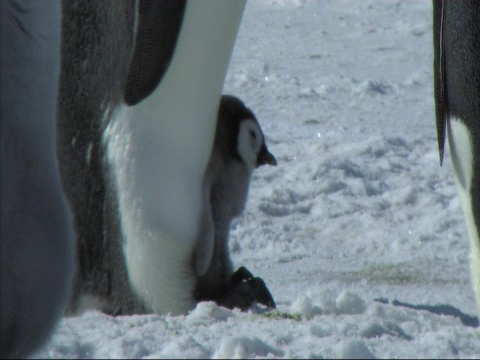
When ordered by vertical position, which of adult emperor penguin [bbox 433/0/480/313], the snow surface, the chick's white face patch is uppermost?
adult emperor penguin [bbox 433/0/480/313]

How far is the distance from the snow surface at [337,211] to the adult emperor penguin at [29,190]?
0.05m

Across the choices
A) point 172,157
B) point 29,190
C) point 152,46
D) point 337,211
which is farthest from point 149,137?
point 337,211

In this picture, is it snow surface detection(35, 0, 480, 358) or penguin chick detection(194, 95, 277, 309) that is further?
penguin chick detection(194, 95, 277, 309)

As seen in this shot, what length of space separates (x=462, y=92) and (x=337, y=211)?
117 cm

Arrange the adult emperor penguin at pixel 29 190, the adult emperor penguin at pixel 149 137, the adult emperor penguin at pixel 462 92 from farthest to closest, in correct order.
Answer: the adult emperor penguin at pixel 149 137
the adult emperor penguin at pixel 462 92
the adult emperor penguin at pixel 29 190

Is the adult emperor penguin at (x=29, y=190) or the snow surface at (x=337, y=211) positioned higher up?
the adult emperor penguin at (x=29, y=190)

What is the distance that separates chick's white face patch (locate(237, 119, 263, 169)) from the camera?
7.97 feet

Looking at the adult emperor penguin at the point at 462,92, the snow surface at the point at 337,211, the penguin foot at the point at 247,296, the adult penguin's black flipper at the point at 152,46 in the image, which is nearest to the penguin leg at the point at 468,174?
the adult emperor penguin at the point at 462,92

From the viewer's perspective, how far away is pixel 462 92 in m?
2.17

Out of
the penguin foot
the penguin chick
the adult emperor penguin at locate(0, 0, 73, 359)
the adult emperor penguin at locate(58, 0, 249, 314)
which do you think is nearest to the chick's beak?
the penguin chick

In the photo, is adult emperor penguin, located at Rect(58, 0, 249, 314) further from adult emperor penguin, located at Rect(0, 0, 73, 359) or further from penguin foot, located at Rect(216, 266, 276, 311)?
adult emperor penguin, located at Rect(0, 0, 73, 359)

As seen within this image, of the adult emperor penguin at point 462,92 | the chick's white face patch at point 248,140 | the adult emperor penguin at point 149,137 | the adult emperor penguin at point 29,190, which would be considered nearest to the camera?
the adult emperor penguin at point 29,190

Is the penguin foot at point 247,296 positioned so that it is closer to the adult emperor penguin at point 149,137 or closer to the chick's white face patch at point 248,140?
the adult emperor penguin at point 149,137

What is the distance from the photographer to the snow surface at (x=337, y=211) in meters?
1.53
